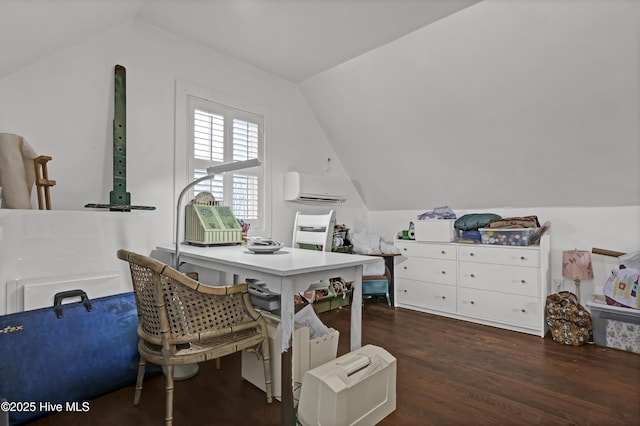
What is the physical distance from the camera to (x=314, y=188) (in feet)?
12.6

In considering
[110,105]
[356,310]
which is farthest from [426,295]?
[110,105]

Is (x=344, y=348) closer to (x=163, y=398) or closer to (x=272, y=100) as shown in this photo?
(x=163, y=398)

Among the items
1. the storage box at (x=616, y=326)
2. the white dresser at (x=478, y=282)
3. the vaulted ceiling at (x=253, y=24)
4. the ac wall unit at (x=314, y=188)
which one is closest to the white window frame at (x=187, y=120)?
the vaulted ceiling at (x=253, y=24)

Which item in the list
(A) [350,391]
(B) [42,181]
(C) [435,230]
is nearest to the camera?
(A) [350,391]

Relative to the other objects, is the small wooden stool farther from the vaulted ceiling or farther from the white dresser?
the white dresser

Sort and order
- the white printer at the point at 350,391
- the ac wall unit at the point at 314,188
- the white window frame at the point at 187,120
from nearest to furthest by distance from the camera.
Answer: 1. the white printer at the point at 350,391
2. the white window frame at the point at 187,120
3. the ac wall unit at the point at 314,188

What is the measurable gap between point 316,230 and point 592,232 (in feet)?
8.46

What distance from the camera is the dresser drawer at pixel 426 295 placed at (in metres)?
3.46

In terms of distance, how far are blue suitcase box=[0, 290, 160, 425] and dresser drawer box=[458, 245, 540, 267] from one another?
290cm

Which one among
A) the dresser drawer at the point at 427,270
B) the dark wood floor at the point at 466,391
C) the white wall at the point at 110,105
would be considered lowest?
the dark wood floor at the point at 466,391

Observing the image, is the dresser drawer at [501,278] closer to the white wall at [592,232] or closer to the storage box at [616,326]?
the storage box at [616,326]

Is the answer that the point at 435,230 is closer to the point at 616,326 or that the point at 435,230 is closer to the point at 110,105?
the point at 616,326

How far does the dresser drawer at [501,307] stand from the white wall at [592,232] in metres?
0.58

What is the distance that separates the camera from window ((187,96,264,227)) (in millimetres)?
3014
